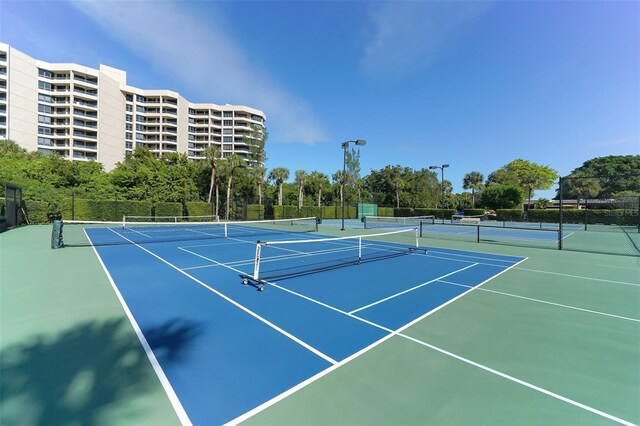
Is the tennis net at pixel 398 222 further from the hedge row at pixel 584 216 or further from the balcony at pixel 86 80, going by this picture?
the balcony at pixel 86 80

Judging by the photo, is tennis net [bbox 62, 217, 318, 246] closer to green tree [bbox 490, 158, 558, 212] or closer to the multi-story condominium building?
the multi-story condominium building

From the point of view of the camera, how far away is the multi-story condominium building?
58969 mm

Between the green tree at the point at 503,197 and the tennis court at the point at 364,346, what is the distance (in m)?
47.7

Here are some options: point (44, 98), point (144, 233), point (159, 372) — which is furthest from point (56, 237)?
point (44, 98)

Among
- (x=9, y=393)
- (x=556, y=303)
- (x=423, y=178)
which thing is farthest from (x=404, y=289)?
(x=423, y=178)

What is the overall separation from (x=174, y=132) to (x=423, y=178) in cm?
7432

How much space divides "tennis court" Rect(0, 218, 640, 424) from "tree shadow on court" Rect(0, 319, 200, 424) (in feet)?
0.10

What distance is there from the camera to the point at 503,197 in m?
50.5

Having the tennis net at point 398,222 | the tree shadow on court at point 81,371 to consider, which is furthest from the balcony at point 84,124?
the tree shadow on court at point 81,371

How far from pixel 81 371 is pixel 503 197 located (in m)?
60.0

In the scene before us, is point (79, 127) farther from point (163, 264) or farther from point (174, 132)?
point (163, 264)

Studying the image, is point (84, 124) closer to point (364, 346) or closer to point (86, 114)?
point (86, 114)

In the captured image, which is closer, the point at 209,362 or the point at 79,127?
the point at 209,362

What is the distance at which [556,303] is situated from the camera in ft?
20.4
